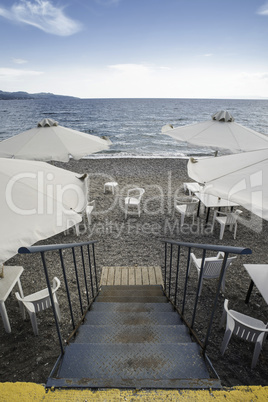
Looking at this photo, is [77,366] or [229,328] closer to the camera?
[77,366]

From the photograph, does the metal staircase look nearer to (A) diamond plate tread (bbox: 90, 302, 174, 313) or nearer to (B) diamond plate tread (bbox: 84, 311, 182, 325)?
(B) diamond plate tread (bbox: 84, 311, 182, 325)

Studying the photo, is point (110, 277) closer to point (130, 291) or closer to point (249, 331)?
point (130, 291)

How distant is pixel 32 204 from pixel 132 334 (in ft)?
6.17

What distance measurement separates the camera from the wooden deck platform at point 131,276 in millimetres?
4789

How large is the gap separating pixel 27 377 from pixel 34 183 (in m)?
2.38

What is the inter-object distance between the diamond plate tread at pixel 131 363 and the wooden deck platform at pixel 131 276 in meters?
2.58

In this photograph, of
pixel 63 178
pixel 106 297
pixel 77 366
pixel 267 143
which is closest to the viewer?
pixel 77 366

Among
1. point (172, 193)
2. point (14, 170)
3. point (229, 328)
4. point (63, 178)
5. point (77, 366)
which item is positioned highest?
point (14, 170)

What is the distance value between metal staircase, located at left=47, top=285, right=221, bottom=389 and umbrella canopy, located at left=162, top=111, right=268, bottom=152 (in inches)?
197

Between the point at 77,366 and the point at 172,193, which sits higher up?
the point at 77,366

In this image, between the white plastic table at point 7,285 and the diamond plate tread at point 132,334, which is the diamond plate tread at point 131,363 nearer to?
the diamond plate tread at point 132,334

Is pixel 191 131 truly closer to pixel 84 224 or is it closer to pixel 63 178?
pixel 84 224

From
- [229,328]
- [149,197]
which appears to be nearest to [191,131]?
[149,197]

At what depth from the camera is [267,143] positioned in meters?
6.32
